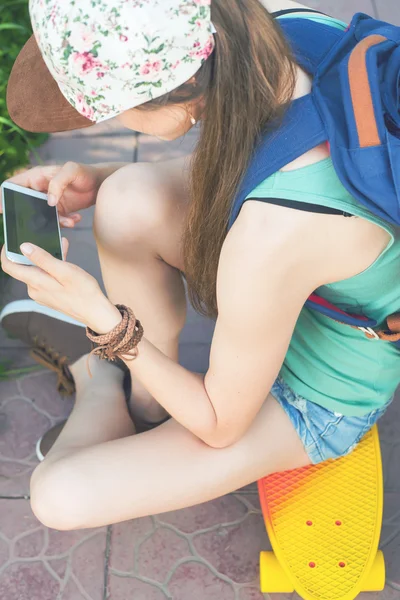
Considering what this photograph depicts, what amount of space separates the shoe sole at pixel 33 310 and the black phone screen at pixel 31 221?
18.1 inches

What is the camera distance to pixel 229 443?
4.79 ft

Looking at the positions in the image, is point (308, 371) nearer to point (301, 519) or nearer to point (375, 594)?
point (301, 519)

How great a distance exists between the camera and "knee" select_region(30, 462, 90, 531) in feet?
→ 4.78

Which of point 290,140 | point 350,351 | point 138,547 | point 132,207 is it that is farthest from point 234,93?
point 138,547

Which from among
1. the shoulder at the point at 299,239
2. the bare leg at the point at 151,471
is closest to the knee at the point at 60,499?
the bare leg at the point at 151,471

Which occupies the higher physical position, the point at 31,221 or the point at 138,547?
the point at 31,221

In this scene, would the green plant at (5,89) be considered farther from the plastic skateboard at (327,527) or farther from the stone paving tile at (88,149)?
the plastic skateboard at (327,527)

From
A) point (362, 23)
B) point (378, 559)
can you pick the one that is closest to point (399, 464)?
point (378, 559)

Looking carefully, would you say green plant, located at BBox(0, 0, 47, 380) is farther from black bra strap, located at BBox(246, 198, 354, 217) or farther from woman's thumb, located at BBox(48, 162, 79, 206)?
black bra strap, located at BBox(246, 198, 354, 217)

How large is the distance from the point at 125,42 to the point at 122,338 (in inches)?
20.0

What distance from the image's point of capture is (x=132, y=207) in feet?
4.96

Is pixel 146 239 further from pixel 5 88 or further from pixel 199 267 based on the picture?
pixel 5 88

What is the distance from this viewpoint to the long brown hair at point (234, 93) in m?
1.04

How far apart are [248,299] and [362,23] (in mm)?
496
